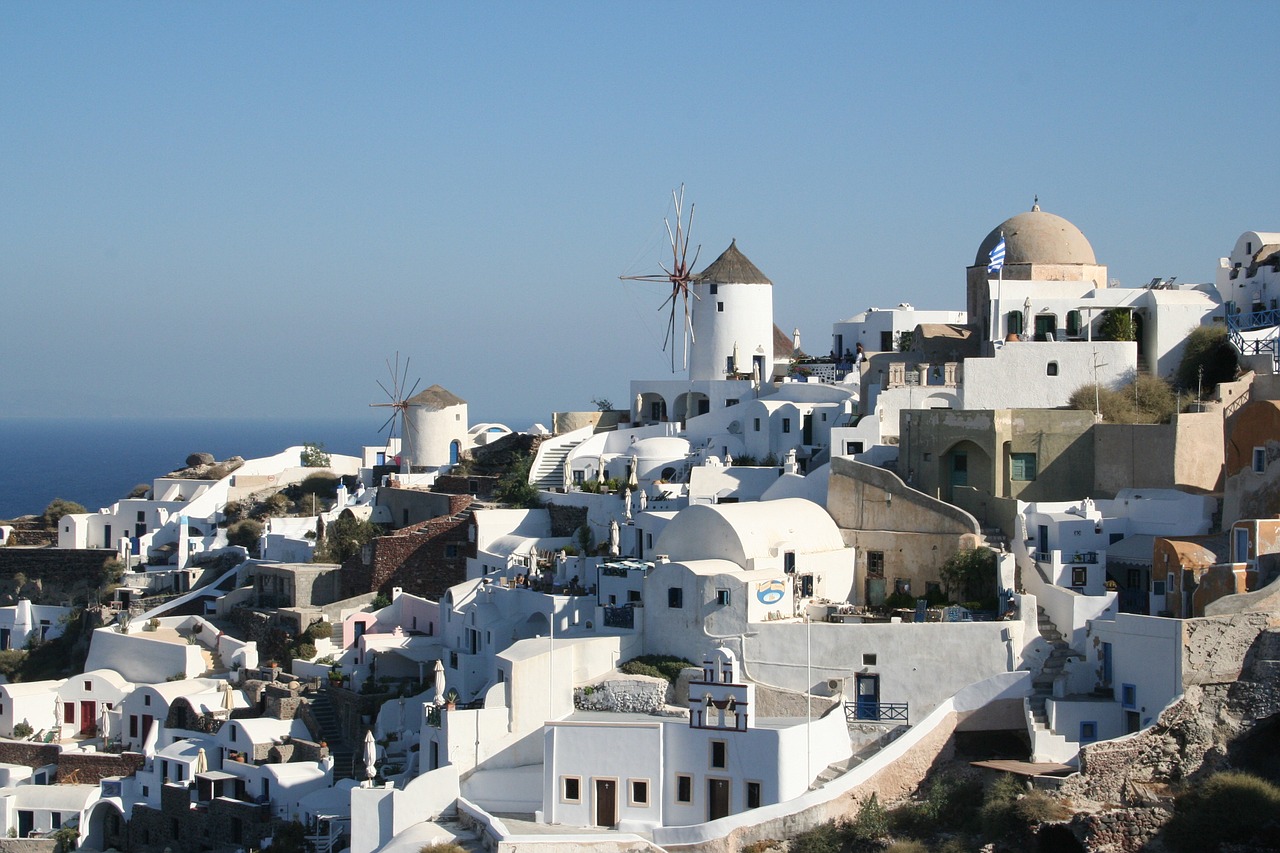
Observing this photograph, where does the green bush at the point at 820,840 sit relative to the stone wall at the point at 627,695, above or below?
below

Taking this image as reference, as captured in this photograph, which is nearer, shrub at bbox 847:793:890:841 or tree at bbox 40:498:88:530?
shrub at bbox 847:793:890:841

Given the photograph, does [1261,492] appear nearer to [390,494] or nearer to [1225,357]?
[1225,357]

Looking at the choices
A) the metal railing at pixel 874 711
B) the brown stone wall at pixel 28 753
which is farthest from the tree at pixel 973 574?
the brown stone wall at pixel 28 753

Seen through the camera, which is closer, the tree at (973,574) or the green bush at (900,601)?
the tree at (973,574)

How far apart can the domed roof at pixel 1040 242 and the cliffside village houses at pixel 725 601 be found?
0.09 metres

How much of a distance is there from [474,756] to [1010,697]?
347 inches

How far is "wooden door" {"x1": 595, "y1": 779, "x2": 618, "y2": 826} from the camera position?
26.2m

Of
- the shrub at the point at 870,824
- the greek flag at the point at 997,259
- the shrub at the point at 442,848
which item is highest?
the greek flag at the point at 997,259

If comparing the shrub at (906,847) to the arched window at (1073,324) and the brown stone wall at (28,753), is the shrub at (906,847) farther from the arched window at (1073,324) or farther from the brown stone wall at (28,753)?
the brown stone wall at (28,753)

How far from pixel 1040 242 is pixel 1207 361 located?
5.29 m

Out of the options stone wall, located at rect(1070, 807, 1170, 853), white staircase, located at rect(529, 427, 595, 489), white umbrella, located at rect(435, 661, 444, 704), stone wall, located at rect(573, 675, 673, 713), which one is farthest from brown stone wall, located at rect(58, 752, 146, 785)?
stone wall, located at rect(1070, 807, 1170, 853)

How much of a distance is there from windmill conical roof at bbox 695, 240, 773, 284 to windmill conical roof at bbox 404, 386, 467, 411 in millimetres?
8377

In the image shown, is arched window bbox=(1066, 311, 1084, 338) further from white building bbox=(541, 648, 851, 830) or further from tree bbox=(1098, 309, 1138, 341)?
white building bbox=(541, 648, 851, 830)

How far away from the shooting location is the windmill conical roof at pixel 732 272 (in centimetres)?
4381
